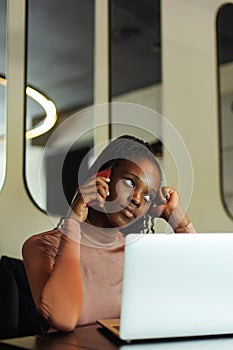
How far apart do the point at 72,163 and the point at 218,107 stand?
4.48 feet

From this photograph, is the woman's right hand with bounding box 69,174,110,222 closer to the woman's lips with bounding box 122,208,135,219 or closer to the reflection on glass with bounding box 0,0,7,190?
the woman's lips with bounding box 122,208,135,219

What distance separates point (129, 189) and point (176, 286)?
2.91 ft

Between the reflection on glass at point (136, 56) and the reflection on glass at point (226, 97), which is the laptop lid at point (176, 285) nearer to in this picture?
→ the reflection on glass at point (136, 56)

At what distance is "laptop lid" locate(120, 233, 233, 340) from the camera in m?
1.54

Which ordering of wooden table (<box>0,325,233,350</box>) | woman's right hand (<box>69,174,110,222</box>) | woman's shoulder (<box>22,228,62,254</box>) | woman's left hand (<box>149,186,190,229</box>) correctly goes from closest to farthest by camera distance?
wooden table (<box>0,325,233,350</box>) < woman's right hand (<box>69,174,110,222</box>) < woman's shoulder (<box>22,228,62,254</box>) < woman's left hand (<box>149,186,190,229</box>)

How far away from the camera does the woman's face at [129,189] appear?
94.4 inches

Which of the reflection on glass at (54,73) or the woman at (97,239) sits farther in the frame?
the reflection on glass at (54,73)

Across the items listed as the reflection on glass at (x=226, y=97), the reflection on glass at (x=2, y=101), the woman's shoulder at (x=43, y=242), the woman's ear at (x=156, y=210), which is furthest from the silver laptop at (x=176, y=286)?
→ the reflection on glass at (x=226, y=97)

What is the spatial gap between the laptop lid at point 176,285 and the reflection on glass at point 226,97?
7.61ft

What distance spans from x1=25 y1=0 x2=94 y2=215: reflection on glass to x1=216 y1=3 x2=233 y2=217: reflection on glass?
1.11m

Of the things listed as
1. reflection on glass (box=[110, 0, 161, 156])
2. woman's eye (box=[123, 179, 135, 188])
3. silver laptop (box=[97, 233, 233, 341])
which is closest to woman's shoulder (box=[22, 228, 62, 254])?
woman's eye (box=[123, 179, 135, 188])

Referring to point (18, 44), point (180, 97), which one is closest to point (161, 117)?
point (180, 97)

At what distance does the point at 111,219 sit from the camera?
2.40 meters

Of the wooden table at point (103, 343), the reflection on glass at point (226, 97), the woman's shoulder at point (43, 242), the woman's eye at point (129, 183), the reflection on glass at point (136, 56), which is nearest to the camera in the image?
the wooden table at point (103, 343)
